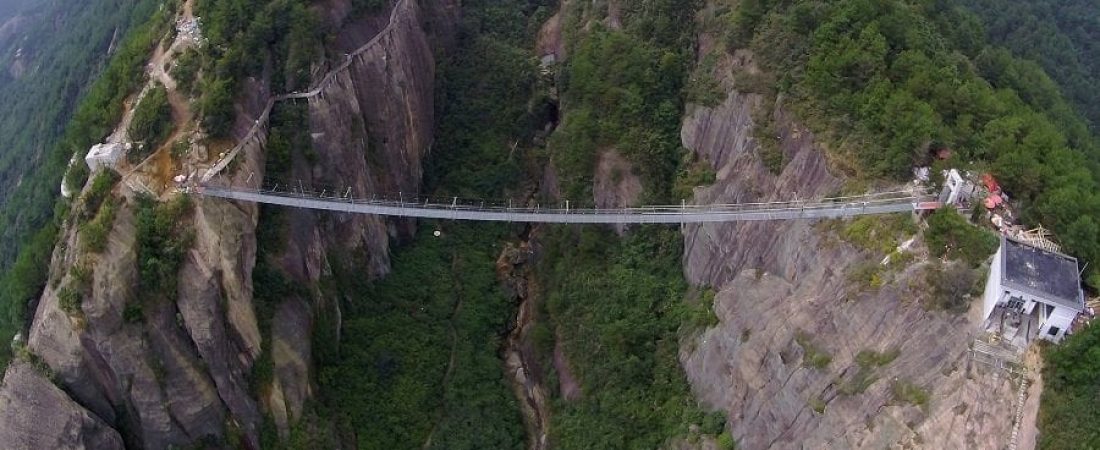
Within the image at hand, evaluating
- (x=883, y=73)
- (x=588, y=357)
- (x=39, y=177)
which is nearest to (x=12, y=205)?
(x=39, y=177)

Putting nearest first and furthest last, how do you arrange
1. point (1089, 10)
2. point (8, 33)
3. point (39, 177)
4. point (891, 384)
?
point (891, 384) < point (39, 177) < point (1089, 10) < point (8, 33)

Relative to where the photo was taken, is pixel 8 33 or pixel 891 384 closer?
pixel 891 384

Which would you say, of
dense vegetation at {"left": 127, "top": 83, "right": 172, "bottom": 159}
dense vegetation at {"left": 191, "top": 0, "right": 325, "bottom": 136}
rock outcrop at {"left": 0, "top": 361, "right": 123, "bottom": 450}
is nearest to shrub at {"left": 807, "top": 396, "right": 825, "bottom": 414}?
dense vegetation at {"left": 191, "top": 0, "right": 325, "bottom": 136}

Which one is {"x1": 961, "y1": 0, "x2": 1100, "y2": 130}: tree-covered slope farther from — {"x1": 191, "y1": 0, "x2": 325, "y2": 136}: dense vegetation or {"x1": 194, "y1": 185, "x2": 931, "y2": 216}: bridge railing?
{"x1": 191, "y1": 0, "x2": 325, "y2": 136}: dense vegetation

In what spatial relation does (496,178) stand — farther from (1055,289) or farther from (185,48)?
(1055,289)

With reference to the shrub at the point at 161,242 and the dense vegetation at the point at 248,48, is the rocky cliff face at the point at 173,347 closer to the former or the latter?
the shrub at the point at 161,242

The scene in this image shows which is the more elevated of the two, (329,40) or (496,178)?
(329,40)

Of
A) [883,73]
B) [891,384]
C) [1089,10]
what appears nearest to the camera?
[891,384]

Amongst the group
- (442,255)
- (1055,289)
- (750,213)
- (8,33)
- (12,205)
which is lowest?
(8,33)
